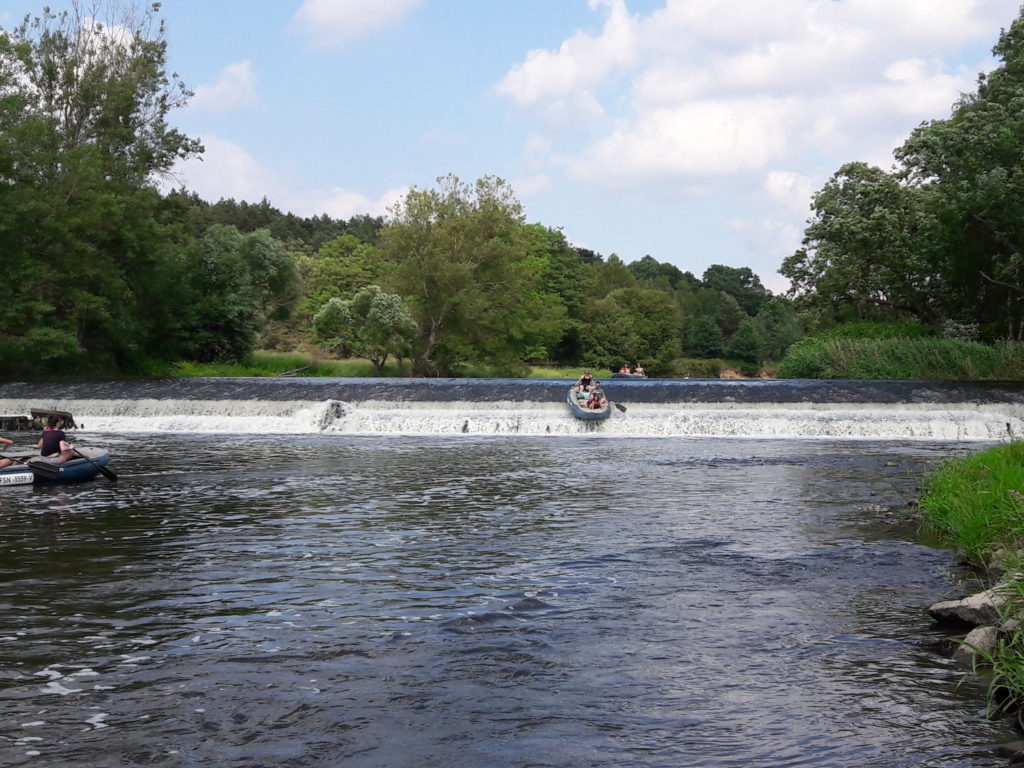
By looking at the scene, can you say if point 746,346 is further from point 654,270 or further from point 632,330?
point 654,270

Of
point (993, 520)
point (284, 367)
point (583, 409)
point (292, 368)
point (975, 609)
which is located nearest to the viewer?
point (975, 609)

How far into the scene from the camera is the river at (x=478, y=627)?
22.6 feet

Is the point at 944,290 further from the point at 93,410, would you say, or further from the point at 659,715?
the point at 659,715

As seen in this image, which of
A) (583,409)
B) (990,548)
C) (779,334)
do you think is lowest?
(990,548)

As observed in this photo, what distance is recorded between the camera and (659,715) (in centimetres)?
737

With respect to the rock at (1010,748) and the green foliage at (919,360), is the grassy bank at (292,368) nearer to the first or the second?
the green foliage at (919,360)

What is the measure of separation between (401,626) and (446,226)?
5824cm

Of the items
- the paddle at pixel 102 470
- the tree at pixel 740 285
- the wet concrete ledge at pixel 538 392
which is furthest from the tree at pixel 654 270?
the paddle at pixel 102 470

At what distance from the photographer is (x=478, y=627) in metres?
9.71

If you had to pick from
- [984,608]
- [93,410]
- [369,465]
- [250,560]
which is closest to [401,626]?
[250,560]

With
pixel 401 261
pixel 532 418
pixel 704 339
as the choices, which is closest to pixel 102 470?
pixel 532 418

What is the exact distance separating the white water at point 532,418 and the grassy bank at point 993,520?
1426cm

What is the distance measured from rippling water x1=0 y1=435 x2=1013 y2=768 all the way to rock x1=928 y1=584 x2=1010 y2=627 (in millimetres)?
310

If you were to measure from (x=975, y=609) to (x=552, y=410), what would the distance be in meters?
25.2
